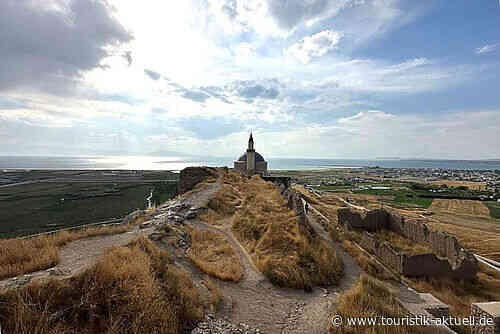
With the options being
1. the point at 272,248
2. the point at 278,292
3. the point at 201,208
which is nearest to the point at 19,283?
the point at 278,292

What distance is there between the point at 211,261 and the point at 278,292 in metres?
2.06

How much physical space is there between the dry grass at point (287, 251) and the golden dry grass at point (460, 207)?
57.6 metres

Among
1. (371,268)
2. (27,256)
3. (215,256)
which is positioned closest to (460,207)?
(371,268)

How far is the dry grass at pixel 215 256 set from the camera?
625 centimetres

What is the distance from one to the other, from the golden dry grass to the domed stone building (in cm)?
3990

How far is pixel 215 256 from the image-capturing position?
7.49m

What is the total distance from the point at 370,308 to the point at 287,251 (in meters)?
3.08

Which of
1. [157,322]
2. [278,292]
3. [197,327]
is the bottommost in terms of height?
[278,292]

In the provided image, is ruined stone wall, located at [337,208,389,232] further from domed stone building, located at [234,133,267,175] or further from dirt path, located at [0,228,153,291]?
domed stone building, located at [234,133,267,175]

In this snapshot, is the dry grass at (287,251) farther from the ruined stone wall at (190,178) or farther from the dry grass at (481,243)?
the dry grass at (481,243)

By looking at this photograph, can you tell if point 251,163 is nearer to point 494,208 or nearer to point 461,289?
point 461,289

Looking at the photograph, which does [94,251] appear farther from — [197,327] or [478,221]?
[478,221]

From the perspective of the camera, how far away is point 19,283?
362 cm

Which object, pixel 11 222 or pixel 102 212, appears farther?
pixel 102 212
